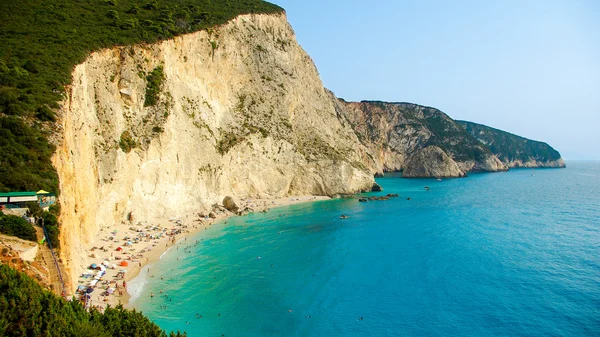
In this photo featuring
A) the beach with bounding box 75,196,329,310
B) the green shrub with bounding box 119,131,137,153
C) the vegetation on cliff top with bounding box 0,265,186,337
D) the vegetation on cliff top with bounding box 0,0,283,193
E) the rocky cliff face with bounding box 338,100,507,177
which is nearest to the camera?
the vegetation on cliff top with bounding box 0,265,186,337

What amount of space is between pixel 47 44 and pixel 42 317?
4028 cm

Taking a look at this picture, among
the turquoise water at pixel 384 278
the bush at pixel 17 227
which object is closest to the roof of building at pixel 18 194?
the bush at pixel 17 227

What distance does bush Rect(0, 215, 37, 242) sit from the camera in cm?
2038

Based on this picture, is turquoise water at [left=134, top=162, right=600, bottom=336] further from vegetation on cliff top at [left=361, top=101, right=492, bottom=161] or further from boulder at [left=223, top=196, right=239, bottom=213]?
vegetation on cliff top at [left=361, top=101, right=492, bottom=161]

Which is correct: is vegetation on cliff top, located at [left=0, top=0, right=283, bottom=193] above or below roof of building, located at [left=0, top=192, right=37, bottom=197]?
above

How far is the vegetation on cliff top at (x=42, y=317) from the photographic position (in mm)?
12086

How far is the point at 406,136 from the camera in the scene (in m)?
176

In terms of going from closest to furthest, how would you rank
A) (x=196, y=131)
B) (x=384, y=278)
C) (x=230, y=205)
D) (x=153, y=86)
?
(x=384, y=278)
(x=153, y=86)
(x=196, y=131)
(x=230, y=205)

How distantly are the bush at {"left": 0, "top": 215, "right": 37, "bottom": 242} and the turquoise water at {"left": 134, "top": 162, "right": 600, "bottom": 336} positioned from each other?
9.93 meters

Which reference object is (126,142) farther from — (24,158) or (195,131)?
(24,158)

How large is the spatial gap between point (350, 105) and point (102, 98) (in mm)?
136516

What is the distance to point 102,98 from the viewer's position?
46.0 metres

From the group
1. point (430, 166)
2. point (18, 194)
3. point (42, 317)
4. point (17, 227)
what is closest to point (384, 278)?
point (17, 227)

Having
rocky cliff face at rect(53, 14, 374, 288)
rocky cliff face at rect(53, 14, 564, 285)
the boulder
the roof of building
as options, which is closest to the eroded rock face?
rocky cliff face at rect(53, 14, 564, 285)
